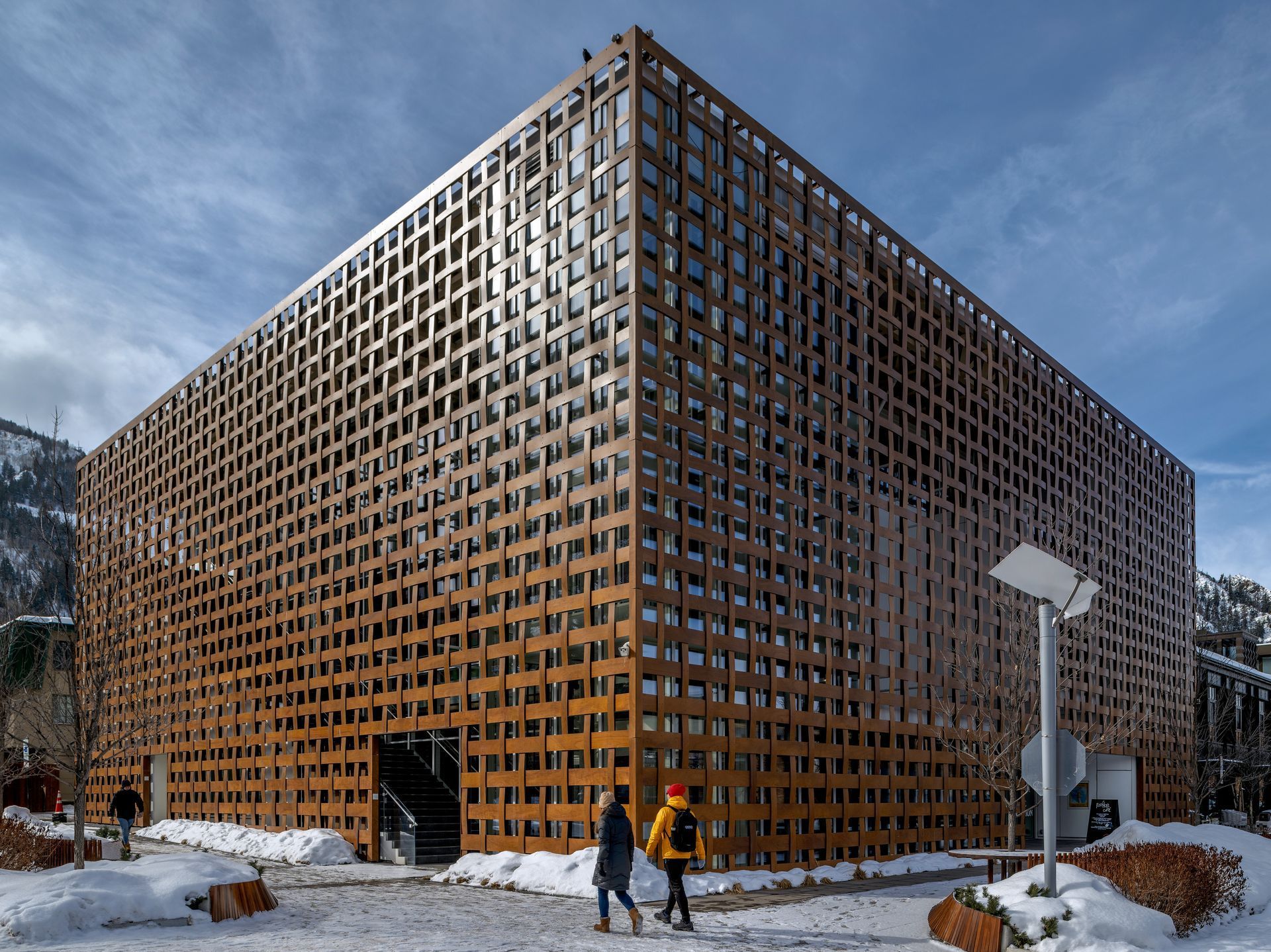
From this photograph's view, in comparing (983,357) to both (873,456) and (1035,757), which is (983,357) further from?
(1035,757)

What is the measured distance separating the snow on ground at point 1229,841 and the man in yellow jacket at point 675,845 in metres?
7.78

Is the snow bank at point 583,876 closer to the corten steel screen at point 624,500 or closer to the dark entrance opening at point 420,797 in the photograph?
the corten steel screen at point 624,500

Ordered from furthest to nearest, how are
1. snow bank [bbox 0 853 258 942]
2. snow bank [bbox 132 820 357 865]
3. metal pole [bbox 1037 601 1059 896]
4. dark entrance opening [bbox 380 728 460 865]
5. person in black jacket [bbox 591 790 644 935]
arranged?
snow bank [bbox 132 820 357 865]
dark entrance opening [bbox 380 728 460 865]
person in black jacket [bbox 591 790 644 935]
snow bank [bbox 0 853 258 942]
metal pole [bbox 1037 601 1059 896]

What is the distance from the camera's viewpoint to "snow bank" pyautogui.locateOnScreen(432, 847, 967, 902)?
2069cm

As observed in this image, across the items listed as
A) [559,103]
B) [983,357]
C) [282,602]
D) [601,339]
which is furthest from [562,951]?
[983,357]

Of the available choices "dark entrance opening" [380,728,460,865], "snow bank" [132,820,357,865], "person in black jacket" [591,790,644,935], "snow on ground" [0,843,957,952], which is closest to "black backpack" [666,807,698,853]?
"person in black jacket" [591,790,644,935]

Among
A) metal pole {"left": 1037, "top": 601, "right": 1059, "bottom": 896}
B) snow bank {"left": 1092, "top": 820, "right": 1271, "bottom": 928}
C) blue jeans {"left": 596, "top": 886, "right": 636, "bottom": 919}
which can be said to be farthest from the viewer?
snow bank {"left": 1092, "top": 820, "right": 1271, "bottom": 928}

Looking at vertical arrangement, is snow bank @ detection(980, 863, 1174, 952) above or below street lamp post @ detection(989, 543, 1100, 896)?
below

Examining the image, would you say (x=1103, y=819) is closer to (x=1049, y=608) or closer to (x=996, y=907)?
(x=1049, y=608)

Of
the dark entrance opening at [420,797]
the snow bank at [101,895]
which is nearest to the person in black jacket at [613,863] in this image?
the snow bank at [101,895]

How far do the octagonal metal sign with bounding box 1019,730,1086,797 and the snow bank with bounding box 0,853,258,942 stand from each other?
1102 centimetres

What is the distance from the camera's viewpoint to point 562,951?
1314cm

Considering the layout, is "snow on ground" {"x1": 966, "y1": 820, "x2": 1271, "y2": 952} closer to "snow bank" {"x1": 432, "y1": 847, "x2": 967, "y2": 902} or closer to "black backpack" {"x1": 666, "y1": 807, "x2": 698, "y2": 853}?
"black backpack" {"x1": 666, "y1": 807, "x2": 698, "y2": 853}

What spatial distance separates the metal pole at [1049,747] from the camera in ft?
43.4
